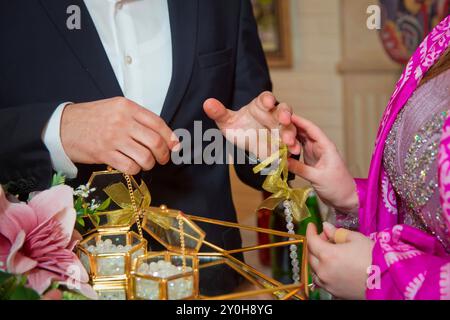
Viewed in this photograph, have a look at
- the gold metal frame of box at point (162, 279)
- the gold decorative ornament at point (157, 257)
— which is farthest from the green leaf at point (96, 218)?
the gold metal frame of box at point (162, 279)

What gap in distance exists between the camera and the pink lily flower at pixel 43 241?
0.60 metres

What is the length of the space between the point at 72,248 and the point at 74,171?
8.2 inches

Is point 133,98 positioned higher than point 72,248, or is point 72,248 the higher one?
point 133,98

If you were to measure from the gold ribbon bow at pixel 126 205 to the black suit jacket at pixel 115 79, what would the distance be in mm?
135

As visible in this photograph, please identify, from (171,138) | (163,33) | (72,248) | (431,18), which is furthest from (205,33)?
(431,18)

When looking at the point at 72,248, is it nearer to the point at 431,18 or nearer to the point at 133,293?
the point at 133,293

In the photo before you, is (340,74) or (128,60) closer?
(128,60)

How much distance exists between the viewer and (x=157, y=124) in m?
0.76

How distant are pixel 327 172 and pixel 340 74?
6.25 ft

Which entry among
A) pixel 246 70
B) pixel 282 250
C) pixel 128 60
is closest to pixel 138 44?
pixel 128 60

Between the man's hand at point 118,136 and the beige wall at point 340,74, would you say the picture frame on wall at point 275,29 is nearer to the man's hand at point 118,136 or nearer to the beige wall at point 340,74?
the beige wall at point 340,74

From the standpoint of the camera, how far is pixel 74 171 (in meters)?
0.85

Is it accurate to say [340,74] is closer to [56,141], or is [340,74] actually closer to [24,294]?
[56,141]

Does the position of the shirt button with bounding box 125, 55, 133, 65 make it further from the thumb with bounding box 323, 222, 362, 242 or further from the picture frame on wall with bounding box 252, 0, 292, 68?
the picture frame on wall with bounding box 252, 0, 292, 68
